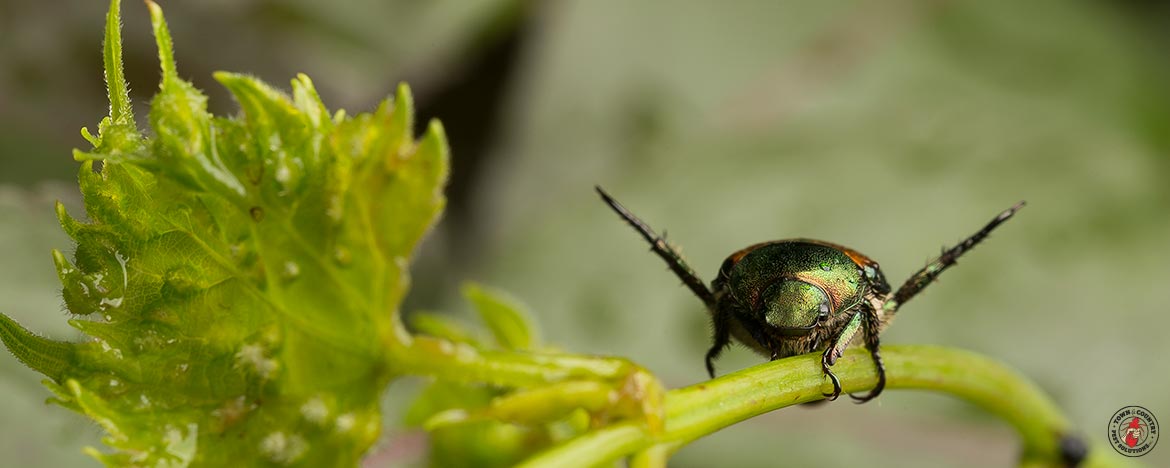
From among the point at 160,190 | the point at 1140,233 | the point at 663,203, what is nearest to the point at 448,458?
the point at 160,190

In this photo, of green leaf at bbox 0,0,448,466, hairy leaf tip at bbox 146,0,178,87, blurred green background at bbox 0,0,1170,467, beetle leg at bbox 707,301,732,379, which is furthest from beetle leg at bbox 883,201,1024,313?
blurred green background at bbox 0,0,1170,467

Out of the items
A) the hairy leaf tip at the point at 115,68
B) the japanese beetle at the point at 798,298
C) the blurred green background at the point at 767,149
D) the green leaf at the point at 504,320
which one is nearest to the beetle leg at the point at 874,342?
the japanese beetle at the point at 798,298

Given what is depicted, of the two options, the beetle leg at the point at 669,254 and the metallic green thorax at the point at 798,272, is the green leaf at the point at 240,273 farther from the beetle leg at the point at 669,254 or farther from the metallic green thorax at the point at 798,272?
the metallic green thorax at the point at 798,272

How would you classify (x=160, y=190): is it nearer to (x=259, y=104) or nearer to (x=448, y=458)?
(x=259, y=104)

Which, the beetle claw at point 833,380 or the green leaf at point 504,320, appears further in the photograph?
the green leaf at point 504,320

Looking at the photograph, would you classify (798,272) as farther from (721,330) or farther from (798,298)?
(721,330)

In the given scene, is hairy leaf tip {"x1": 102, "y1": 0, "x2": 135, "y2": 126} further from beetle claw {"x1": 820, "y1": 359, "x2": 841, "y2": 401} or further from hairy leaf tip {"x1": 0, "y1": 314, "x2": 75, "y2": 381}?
beetle claw {"x1": 820, "y1": 359, "x2": 841, "y2": 401}

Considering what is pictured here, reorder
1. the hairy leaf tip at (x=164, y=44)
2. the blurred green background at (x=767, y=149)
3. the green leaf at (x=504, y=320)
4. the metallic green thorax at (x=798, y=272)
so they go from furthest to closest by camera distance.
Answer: the blurred green background at (x=767, y=149) < the green leaf at (x=504, y=320) < the metallic green thorax at (x=798, y=272) < the hairy leaf tip at (x=164, y=44)

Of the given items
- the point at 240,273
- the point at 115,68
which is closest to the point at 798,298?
the point at 240,273
